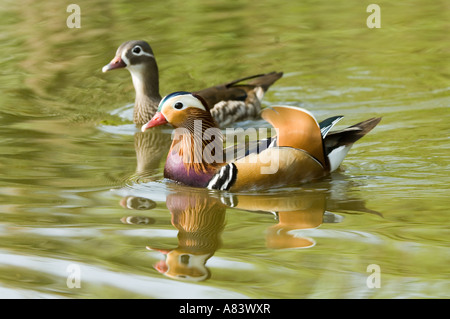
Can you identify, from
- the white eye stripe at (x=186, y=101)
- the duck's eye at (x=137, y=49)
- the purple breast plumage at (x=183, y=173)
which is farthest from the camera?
the duck's eye at (x=137, y=49)

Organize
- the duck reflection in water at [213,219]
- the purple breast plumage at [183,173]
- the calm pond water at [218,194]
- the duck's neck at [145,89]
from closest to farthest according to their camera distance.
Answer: the calm pond water at [218,194], the duck reflection in water at [213,219], the purple breast plumage at [183,173], the duck's neck at [145,89]

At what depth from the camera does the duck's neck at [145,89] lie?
10305mm

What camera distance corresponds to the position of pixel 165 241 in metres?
5.63

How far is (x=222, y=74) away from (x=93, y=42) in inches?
103

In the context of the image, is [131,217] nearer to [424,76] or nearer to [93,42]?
[424,76]

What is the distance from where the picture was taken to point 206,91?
10227 millimetres

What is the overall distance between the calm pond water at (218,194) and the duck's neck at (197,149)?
0.68 ft

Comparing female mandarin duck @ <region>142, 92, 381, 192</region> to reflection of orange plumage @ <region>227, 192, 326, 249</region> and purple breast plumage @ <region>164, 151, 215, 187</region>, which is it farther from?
reflection of orange plumage @ <region>227, 192, 326, 249</region>

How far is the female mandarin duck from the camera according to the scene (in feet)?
22.8

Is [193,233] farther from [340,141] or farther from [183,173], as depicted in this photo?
[340,141]

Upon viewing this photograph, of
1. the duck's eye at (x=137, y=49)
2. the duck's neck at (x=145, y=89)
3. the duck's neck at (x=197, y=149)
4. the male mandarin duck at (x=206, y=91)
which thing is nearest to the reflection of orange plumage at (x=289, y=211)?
the duck's neck at (x=197, y=149)

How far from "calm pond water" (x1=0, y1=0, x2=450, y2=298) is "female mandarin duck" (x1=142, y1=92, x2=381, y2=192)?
15 centimetres

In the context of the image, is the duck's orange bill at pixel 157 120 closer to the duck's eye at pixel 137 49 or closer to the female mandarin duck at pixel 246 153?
the female mandarin duck at pixel 246 153

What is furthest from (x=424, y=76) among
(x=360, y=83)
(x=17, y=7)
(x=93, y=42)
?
(x=17, y=7)
